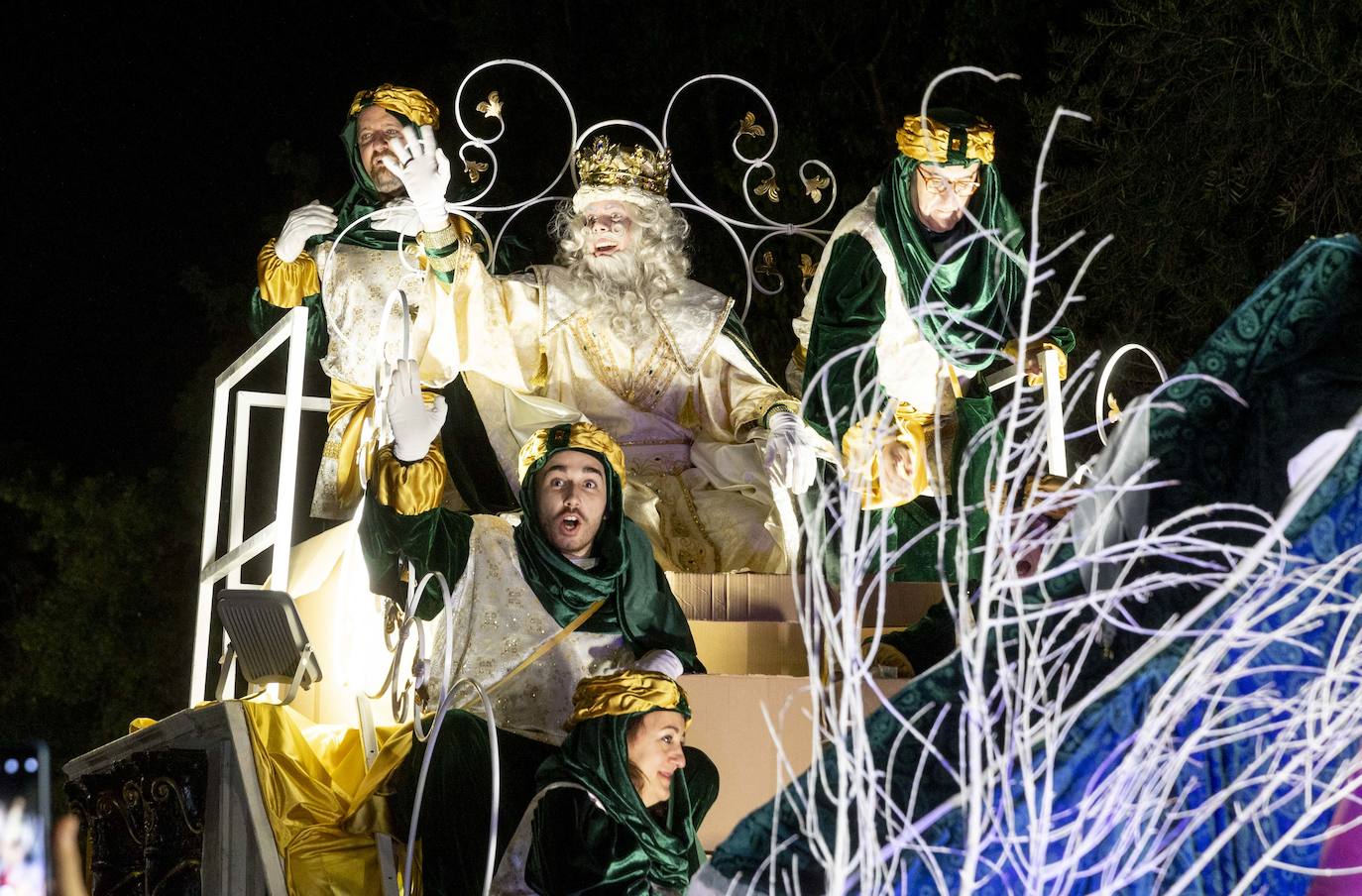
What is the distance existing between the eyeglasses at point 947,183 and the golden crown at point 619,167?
3.14 ft

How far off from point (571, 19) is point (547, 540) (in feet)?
18.5

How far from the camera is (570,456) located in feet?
16.5

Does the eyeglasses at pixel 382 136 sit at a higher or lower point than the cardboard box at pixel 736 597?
higher

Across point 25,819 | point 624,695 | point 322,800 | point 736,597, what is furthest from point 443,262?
point 25,819

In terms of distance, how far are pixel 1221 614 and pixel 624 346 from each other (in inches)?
140

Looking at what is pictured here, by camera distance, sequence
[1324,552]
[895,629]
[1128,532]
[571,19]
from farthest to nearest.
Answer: [571,19], [895,629], [1128,532], [1324,552]

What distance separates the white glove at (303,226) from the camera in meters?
6.00

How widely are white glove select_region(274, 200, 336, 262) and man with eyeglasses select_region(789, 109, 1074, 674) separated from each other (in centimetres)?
134

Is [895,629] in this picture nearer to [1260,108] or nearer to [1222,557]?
[1222,557]

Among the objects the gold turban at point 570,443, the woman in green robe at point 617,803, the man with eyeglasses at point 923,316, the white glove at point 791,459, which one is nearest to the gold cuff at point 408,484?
the gold turban at point 570,443

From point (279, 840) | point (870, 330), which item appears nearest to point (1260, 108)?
point (870, 330)

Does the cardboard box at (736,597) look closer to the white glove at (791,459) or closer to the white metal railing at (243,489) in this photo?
the white glove at (791,459)

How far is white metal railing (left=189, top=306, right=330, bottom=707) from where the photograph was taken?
5.38 m

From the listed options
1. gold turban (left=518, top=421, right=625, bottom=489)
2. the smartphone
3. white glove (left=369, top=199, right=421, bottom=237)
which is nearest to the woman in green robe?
gold turban (left=518, top=421, right=625, bottom=489)
